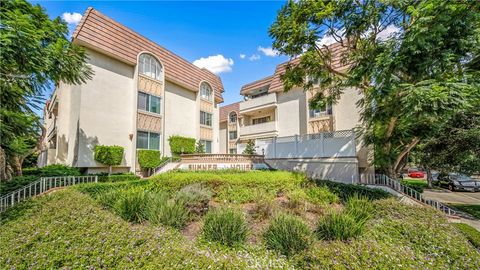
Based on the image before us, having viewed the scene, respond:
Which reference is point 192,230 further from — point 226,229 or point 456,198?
A: point 456,198

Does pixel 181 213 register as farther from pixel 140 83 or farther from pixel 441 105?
pixel 140 83

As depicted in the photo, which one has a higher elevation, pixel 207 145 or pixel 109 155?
pixel 207 145

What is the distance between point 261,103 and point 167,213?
59.5 ft

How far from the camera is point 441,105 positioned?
21.9 ft

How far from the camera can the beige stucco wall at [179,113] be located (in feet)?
65.1

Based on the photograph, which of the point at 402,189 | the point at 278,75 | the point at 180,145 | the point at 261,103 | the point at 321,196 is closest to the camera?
the point at 321,196

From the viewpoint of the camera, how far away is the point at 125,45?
16.7 meters

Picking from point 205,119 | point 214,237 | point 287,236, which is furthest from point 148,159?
point 287,236

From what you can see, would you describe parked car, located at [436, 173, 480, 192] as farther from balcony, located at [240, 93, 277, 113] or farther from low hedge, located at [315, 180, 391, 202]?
balcony, located at [240, 93, 277, 113]

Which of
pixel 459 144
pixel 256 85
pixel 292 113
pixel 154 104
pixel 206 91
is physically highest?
pixel 256 85

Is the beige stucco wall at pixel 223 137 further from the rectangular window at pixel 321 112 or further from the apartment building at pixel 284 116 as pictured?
the rectangular window at pixel 321 112

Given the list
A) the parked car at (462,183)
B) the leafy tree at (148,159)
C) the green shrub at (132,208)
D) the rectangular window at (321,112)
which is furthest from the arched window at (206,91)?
the parked car at (462,183)

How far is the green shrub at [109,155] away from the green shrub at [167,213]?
10.4 metres

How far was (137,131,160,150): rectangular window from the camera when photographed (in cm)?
1720
